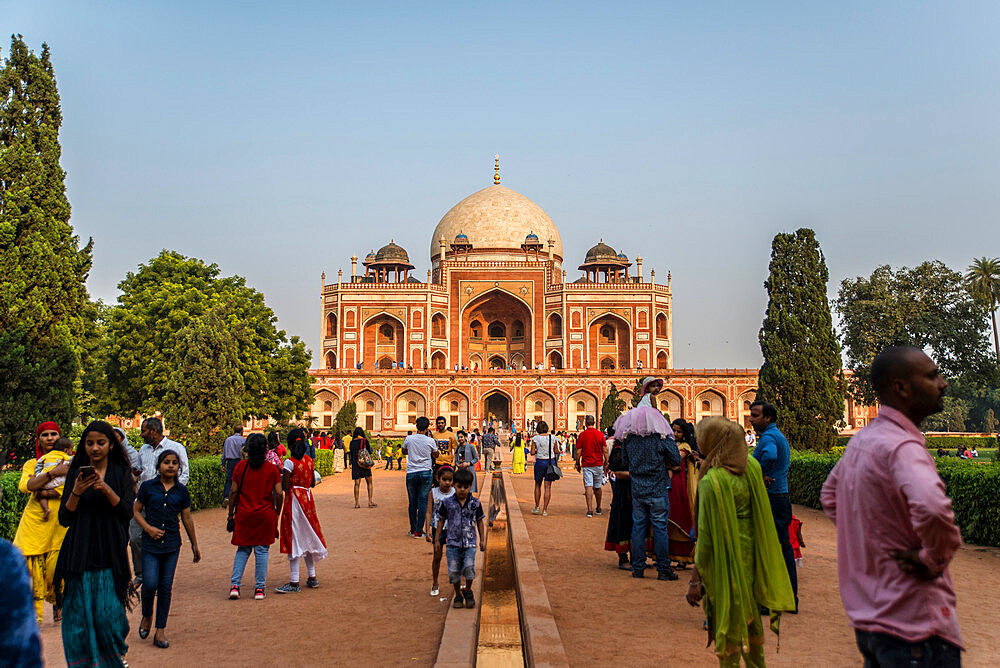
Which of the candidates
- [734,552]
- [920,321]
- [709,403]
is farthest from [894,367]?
[709,403]

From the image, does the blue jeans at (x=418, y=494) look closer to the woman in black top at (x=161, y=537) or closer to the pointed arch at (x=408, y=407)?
the woman in black top at (x=161, y=537)

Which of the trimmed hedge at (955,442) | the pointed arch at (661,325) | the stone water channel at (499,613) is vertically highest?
the pointed arch at (661,325)

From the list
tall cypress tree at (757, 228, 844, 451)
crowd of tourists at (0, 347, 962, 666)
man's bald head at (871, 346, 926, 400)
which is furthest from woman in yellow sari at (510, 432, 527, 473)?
man's bald head at (871, 346, 926, 400)

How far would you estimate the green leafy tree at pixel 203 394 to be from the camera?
13.4 metres

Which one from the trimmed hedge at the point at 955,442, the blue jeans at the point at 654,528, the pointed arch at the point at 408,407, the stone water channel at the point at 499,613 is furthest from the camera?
the pointed arch at the point at 408,407

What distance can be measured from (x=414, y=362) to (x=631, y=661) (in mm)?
39822

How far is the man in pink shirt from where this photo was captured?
189 centimetres

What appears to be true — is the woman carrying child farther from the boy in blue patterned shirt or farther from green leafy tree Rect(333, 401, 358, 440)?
green leafy tree Rect(333, 401, 358, 440)

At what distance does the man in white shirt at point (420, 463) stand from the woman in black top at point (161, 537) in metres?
3.37

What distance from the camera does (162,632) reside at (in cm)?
439

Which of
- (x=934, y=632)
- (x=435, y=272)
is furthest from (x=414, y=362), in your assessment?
(x=934, y=632)

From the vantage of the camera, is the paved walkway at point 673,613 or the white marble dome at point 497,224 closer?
the paved walkway at point 673,613

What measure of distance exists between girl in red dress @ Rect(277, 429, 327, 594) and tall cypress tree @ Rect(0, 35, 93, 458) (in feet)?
19.8

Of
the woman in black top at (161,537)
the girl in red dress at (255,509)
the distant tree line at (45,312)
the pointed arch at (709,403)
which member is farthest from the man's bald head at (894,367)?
the pointed arch at (709,403)
